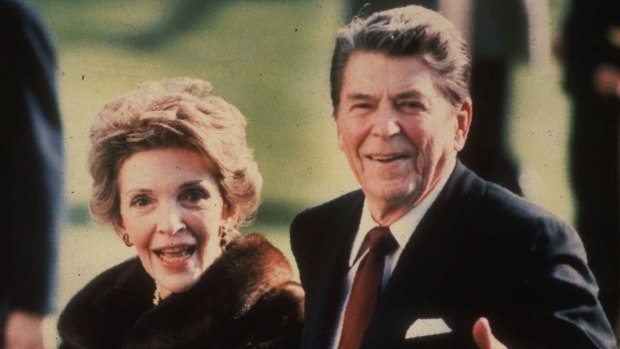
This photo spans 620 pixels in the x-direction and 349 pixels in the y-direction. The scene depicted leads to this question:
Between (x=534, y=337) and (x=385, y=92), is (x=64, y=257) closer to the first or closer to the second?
(x=385, y=92)

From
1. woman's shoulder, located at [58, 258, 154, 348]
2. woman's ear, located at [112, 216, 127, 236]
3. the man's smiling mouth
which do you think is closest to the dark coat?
woman's shoulder, located at [58, 258, 154, 348]

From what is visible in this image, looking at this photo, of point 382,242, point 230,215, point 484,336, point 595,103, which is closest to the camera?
point 484,336

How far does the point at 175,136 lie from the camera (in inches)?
154

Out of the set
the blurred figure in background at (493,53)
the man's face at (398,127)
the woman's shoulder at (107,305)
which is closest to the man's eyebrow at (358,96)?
the man's face at (398,127)

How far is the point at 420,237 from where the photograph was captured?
3.81 meters

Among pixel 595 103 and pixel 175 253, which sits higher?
pixel 595 103

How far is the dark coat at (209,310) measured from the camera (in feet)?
12.9

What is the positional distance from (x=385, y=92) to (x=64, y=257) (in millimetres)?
1209

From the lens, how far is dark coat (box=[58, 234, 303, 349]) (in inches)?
154

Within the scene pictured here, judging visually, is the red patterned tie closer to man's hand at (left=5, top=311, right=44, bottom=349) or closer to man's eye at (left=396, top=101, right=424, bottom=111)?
man's eye at (left=396, top=101, right=424, bottom=111)

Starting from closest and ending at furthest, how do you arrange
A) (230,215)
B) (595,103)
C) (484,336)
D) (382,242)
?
(484,336) < (382,242) < (230,215) < (595,103)

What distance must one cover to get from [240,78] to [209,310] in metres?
0.77

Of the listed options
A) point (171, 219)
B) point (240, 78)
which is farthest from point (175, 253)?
point (240, 78)

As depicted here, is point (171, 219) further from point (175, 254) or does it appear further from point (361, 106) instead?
point (361, 106)
